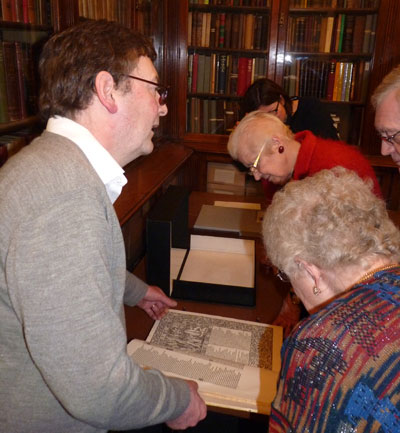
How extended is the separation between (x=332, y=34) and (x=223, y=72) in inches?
35.2

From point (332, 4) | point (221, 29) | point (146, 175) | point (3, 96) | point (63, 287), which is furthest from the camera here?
point (221, 29)

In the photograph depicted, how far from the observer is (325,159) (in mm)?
1448

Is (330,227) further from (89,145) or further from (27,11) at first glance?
(27,11)

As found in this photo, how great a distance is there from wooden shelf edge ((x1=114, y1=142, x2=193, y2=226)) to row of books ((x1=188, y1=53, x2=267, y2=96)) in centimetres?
56

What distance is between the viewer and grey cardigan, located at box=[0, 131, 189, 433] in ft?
2.06

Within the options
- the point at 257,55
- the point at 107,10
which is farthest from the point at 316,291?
the point at 257,55

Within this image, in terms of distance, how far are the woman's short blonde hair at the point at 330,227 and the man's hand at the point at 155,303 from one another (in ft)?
1.92

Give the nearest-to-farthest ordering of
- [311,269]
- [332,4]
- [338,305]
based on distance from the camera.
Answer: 1. [338,305]
2. [311,269]
3. [332,4]

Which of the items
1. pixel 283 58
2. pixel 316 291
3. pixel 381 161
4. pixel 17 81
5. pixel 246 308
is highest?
pixel 283 58

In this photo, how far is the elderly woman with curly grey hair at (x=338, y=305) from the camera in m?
0.67

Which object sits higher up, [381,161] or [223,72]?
[223,72]

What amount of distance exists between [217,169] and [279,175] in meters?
1.87

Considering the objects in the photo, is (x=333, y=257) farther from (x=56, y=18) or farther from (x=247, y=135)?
(x=56, y=18)

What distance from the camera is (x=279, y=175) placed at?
159cm
